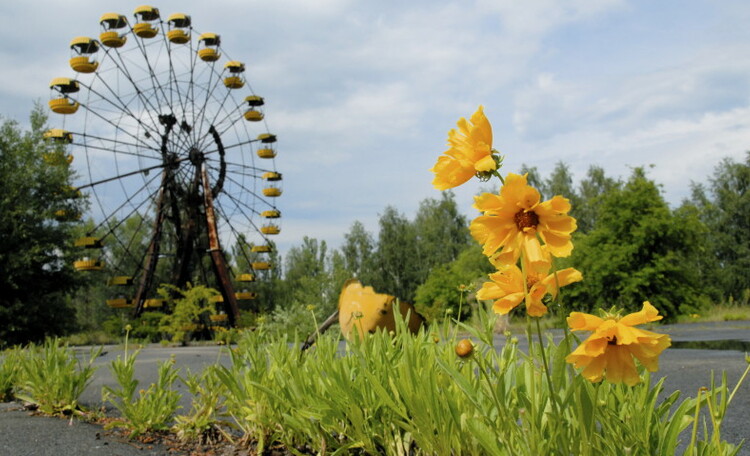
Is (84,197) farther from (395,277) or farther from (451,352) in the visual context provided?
(451,352)

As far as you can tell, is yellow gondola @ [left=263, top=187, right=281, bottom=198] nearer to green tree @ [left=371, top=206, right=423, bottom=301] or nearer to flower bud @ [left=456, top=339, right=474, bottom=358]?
green tree @ [left=371, top=206, right=423, bottom=301]

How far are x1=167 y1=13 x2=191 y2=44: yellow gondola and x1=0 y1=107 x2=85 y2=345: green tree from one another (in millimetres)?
5882

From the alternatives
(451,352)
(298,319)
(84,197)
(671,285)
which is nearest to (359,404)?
(451,352)

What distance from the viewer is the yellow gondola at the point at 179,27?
22828 mm

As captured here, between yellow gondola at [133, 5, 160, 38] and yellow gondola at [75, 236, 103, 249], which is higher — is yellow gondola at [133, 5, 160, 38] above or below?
above

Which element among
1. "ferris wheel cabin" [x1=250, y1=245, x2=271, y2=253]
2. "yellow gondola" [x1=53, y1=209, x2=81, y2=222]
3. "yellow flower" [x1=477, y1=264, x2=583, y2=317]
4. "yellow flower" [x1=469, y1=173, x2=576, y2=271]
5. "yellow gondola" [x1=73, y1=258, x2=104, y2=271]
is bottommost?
"yellow flower" [x1=477, y1=264, x2=583, y2=317]

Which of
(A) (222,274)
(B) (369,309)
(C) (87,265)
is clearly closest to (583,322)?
(B) (369,309)

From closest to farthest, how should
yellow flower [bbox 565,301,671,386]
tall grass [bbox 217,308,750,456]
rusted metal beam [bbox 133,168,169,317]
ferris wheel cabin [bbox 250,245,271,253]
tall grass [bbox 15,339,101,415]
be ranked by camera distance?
yellow flower [bbox 565,301,671,386] → tall grass [bbox 217,308,750,456] → tall grass [bbox 15,339,101,415] → rusted metal beam [bbox 133,168,169,317] → ferris wheel cabin [bbox 250,245,271,253]

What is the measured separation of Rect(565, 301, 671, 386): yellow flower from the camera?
104cm

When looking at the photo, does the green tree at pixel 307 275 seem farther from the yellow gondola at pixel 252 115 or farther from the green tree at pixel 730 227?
the green tree at pixel 730 227

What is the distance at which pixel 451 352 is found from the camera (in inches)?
79.2

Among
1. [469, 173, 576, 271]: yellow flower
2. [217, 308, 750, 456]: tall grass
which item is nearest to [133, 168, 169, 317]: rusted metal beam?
[217, 308, 750, 456]: tall grass

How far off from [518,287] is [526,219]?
16cm

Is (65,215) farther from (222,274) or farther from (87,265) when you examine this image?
(222,274)
